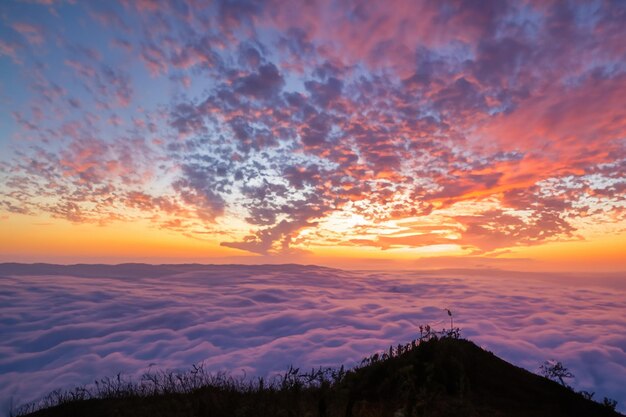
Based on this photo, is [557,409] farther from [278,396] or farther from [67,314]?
[67,314]

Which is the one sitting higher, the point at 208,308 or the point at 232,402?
the point at 232,402

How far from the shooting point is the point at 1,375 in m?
92.8

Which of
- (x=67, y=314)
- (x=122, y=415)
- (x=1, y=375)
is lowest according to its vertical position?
(x=1, y=375)

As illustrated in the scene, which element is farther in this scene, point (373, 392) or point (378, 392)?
point (373, 392)

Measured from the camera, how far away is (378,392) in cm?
844

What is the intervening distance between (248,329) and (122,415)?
12007 centimetres

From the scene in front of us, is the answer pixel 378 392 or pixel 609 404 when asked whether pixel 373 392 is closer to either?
pixel 378 392

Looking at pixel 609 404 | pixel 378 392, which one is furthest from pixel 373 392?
pixel 609 404

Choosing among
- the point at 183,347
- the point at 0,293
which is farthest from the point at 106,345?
the point at 0,293

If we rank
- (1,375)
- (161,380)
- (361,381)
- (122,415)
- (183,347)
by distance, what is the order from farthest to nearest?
(183,347)
(1,375)
(161,380)
(361,381)
(122,415)

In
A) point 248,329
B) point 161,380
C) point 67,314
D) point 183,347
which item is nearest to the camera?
point 161,380

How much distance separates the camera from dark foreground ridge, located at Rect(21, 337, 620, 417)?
A: 270 inches

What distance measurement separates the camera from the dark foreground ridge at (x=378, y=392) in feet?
22.5

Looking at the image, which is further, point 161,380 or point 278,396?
point 161,380
